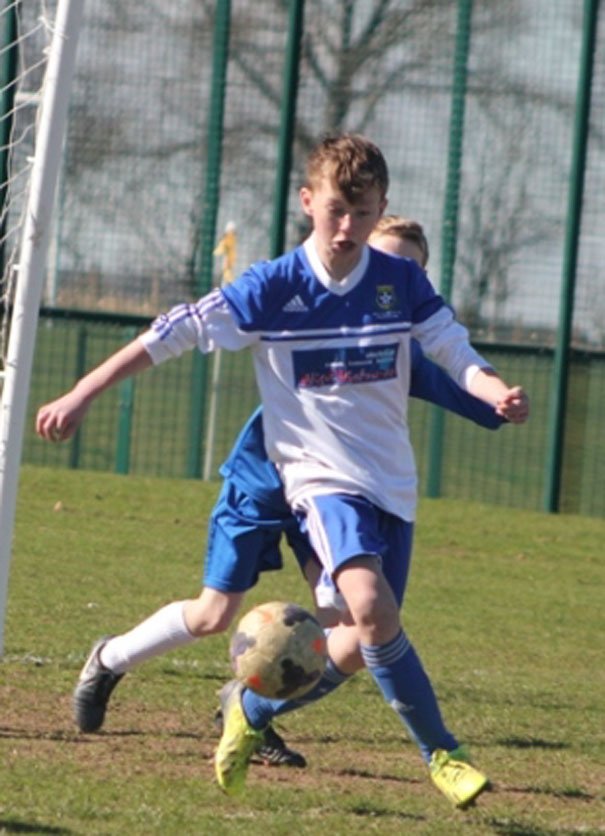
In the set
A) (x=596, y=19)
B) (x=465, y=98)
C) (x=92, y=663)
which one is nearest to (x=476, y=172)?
(x=465, y=98)

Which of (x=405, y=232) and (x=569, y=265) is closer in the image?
(x=405, y=232)

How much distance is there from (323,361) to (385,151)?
8.93 m

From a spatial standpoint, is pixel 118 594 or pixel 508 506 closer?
pixel 118 594

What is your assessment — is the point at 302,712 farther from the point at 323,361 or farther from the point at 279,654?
the point at 323,361

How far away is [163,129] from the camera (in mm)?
13844

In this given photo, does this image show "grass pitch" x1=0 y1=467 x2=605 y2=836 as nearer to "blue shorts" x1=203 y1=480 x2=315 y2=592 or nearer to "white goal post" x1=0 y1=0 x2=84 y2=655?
"blue shorts" x1=203 y1=480 x2=315 y2=592

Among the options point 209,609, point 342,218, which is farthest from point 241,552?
point 342,218

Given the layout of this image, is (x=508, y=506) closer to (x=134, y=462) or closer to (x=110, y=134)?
(x=134, y=462)

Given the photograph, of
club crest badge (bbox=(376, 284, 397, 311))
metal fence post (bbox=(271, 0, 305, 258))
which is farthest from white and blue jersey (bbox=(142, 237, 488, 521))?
metal fence post (bbox=(271, 0, 305, 258))

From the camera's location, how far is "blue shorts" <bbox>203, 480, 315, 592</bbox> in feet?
17.7

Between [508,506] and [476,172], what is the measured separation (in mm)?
2481

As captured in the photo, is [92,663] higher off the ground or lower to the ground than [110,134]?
lower

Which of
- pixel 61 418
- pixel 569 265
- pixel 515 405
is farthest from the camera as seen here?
pixel 569 265

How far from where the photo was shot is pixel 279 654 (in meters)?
4.93
